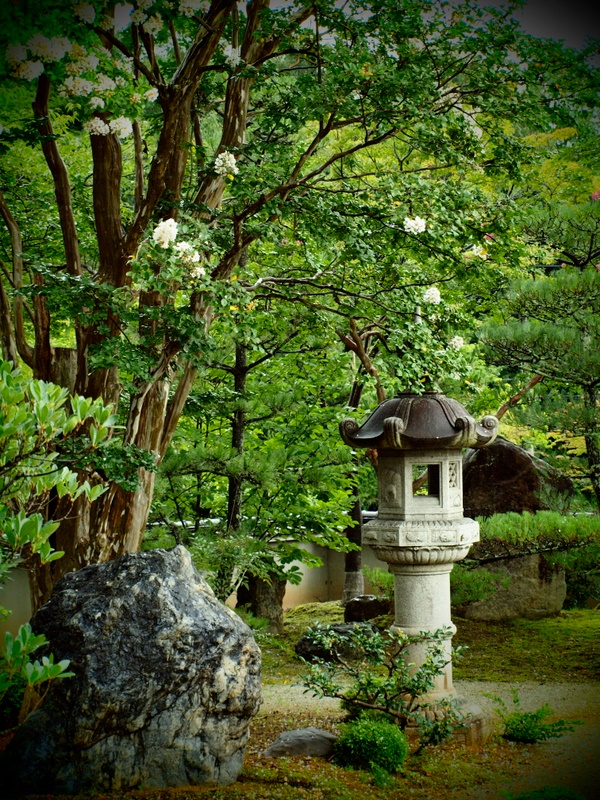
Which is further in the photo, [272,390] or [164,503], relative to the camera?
[272,390]

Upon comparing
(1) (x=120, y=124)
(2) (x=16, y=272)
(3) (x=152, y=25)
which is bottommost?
(2) (x=16, y=272)

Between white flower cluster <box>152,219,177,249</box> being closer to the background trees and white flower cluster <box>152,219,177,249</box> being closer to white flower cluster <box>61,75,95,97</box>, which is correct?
the background trees

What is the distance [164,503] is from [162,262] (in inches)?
134

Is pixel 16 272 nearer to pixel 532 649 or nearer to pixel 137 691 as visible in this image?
pixel 137 691

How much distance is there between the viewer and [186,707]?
3.99 metres

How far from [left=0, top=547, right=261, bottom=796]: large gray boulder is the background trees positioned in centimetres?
83

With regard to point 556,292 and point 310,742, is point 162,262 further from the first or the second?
point 556,292

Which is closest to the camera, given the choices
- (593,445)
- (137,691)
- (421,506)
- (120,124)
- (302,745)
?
(137,691)

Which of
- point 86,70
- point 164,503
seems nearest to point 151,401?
point 164,503

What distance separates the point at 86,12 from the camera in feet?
14.6

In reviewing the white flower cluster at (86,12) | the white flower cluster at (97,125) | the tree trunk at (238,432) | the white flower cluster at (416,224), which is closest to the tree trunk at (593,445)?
the white flower cluster at (416,224)

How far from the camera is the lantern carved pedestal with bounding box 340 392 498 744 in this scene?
5.62 m

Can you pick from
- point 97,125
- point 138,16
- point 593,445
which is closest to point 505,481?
point 593,445

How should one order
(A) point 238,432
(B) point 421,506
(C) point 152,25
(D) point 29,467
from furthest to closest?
(A) point 238,432
(B) point 421,506
(C) point 152,25
(D) point 29,467
